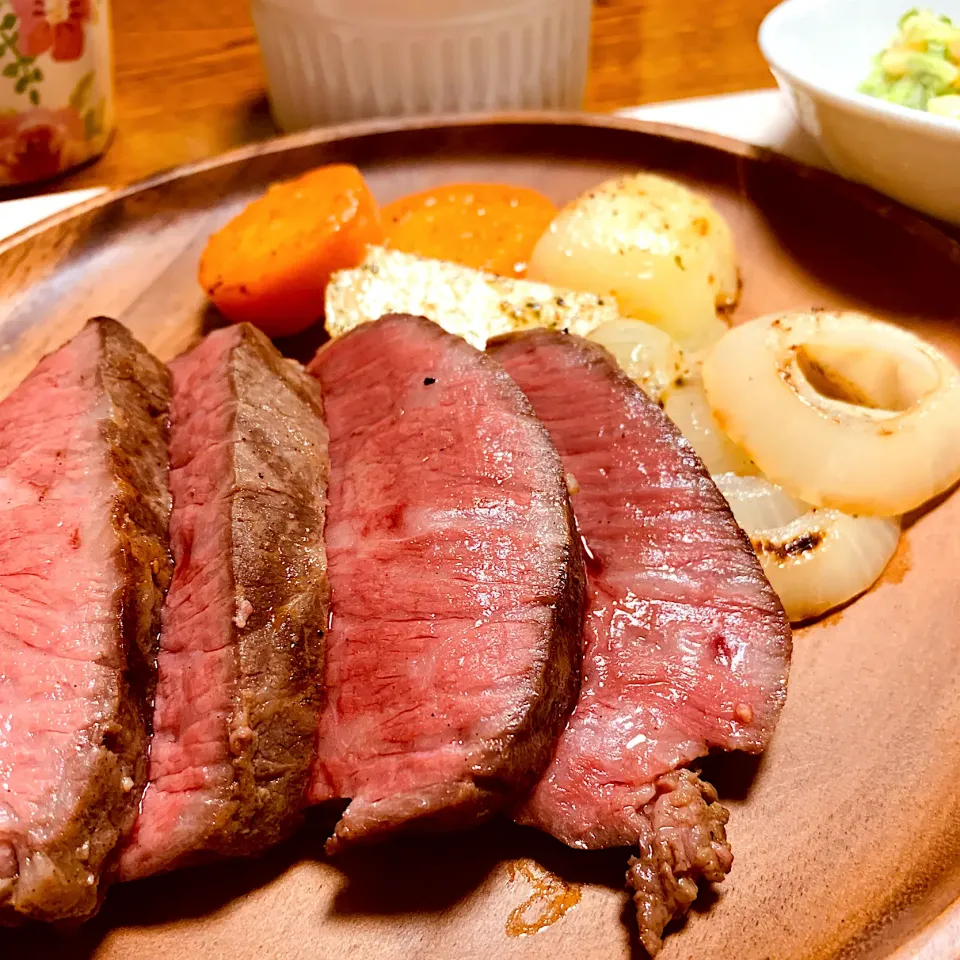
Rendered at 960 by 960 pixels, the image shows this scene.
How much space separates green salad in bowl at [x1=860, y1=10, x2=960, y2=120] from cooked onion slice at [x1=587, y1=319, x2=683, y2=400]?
1209 millimetres

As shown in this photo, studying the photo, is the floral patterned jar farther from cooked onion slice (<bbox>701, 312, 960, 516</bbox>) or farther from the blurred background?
cooked onion slice (<bbox>701, 312, 960, 516</bbox>)

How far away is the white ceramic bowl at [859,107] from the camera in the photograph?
2676 millimetres

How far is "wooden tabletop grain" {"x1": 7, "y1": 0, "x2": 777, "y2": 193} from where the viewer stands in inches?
164

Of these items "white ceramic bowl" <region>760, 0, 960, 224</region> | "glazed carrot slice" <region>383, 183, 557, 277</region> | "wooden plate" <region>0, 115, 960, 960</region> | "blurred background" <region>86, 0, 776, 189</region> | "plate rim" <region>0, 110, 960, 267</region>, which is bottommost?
"wooden plate" <region>0, 115, 960, 960</region>

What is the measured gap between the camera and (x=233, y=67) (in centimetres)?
466

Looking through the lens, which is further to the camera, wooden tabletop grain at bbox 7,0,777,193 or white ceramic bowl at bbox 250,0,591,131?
wooden tabletop grain at bbox 7,0,777,193

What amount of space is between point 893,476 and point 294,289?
1.81 m

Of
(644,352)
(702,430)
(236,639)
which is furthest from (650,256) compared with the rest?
(236,639)

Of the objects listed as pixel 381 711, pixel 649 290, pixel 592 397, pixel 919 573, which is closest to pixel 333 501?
pixel 381 711

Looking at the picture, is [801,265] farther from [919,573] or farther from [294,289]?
[294,289]

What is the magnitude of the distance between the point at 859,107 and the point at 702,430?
3.89 ft

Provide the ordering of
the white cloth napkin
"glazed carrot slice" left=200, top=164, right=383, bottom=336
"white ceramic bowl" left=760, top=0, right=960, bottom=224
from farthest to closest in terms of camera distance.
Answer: the white cloth napkin → "glazed carrot slice" left=200, top=164, right=383, bottom=336 → "white ceramic bowl" left=760, top=0, right=960, bottom=224

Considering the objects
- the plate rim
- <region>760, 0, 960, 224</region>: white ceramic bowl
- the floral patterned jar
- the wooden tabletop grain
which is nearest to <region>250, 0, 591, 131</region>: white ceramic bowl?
the plate rim

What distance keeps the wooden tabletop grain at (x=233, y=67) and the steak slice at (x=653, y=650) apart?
108 inches
